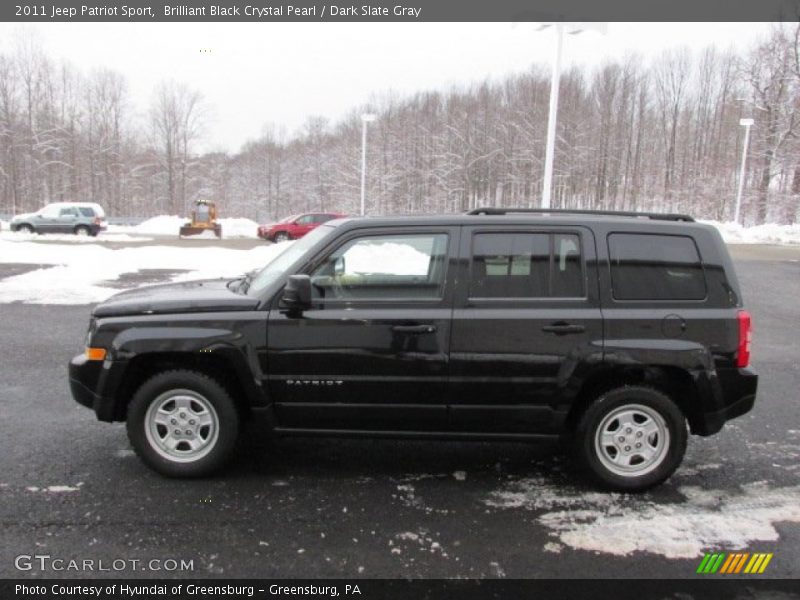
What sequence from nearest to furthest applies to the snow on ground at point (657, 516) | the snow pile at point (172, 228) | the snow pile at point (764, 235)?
the snow on ground at point (657, 516), the snow pile at point (764, 235), the snow pile at point (172, 228)

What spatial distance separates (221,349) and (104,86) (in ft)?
222

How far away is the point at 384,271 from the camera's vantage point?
4125 mm

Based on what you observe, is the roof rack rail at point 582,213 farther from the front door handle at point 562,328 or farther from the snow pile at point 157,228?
the snow pile at point 157,228

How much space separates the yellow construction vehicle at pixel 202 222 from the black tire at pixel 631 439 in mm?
32263

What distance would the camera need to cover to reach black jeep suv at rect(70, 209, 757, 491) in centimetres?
379

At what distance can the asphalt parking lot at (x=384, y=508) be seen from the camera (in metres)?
3.09

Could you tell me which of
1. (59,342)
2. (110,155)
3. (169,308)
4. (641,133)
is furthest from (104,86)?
(169,308)

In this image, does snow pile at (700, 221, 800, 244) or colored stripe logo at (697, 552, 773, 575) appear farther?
snow pile at (700, 221, 800, 244)

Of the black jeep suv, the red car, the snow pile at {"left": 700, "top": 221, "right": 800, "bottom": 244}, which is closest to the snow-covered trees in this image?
the snow pile at {"left": 700, "top": 221, "right": 800, "bottom": 244}

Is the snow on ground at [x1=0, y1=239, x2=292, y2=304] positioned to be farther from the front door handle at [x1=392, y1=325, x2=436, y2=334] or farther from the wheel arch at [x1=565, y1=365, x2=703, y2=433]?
the wheel arch at [x1=565, y1=365, x2=703, y2=433]

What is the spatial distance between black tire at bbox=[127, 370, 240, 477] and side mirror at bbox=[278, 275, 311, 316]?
703 millimetres

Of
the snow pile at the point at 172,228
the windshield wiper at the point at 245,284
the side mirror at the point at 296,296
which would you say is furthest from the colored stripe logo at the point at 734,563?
the snow pile at the point at 172,228

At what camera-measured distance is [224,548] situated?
3.15 meters

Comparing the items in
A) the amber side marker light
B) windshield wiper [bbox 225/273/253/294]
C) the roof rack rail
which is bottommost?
the amber side marker light
